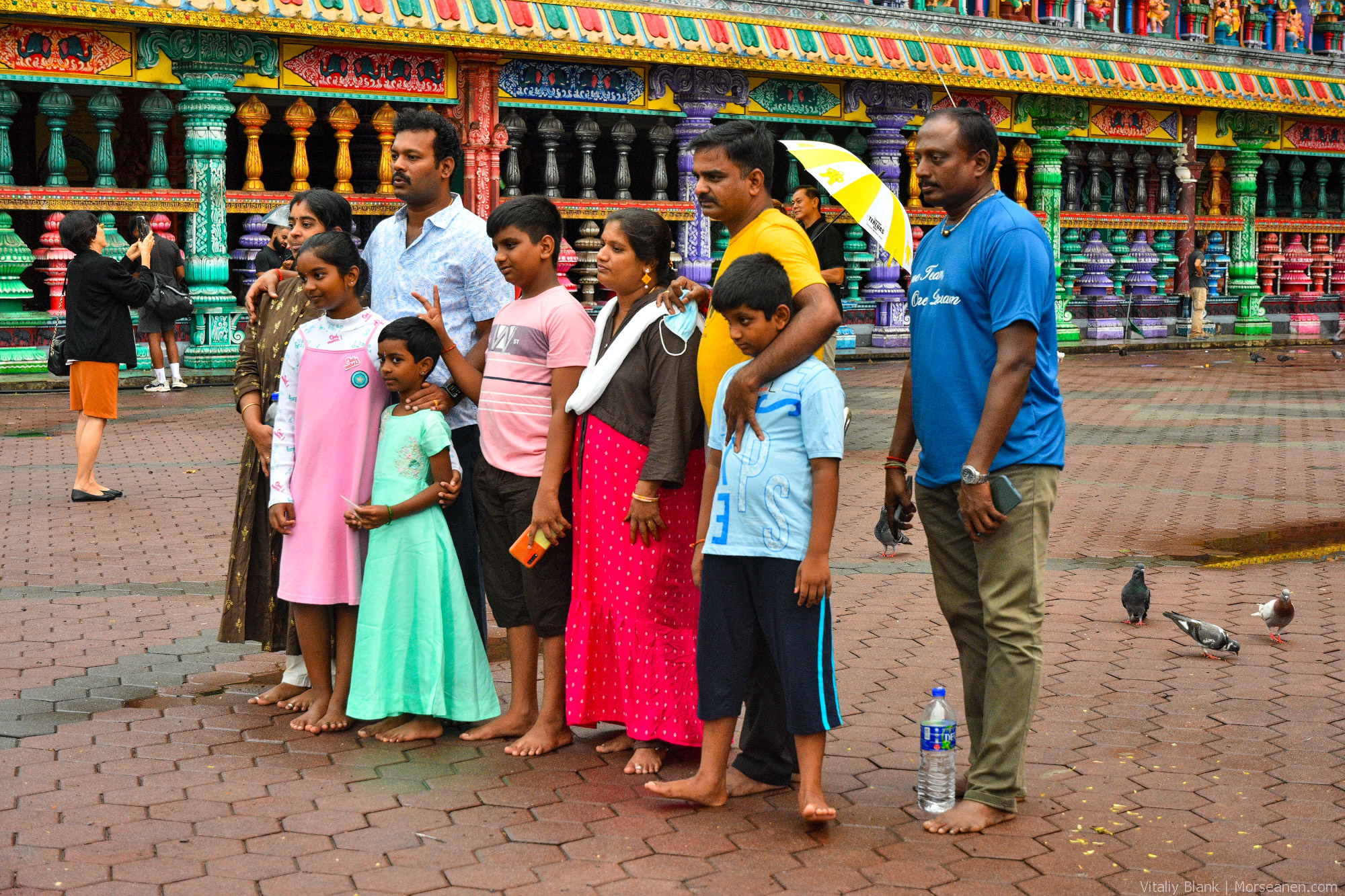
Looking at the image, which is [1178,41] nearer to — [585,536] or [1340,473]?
[1340,473]

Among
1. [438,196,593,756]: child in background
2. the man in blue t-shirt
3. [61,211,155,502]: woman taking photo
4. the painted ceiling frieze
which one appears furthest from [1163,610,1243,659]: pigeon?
the painted ceiling frieze

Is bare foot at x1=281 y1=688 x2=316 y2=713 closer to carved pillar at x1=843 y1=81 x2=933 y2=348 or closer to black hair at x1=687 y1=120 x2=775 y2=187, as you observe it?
black hair at x1=687 y1=120 x2=775 y2=187

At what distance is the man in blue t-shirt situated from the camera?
12.5 ft

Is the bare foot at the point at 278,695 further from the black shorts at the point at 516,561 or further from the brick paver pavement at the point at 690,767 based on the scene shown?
the black shorts at the point at 516,561

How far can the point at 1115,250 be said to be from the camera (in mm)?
25000

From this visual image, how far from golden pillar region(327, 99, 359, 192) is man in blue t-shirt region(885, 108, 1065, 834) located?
13919mm

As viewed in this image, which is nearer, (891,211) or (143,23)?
(891,211)

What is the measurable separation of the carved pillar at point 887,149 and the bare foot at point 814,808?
17.9 m

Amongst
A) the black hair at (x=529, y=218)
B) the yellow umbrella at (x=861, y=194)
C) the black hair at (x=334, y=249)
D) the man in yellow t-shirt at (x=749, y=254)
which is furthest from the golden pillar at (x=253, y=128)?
the man in yellow t-shirt at (x=749, y=254)

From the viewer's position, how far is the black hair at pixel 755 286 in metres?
3.96

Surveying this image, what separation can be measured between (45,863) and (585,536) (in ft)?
5.76

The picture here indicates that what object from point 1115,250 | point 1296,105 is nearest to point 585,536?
point 1115,250

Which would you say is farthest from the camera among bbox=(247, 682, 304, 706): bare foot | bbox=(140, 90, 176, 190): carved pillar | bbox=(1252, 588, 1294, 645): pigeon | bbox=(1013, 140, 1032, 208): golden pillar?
bbox=(1013, 140, 1032, 208): golden pillar

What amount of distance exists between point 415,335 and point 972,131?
188 cm
